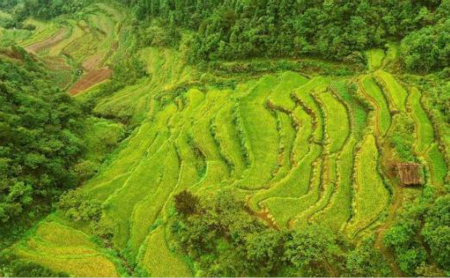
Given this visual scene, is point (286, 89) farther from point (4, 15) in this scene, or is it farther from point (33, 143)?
point (4, 15)

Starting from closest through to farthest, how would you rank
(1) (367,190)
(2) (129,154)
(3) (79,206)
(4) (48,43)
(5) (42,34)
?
(1) (367,190) → (3) (79,206) → (2) (129,154) → (4) (48,43) → (5) (42,34)

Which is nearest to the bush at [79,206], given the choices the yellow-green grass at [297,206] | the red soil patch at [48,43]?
the yellow-green grass at [297,206]

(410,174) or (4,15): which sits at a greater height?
(4,15)

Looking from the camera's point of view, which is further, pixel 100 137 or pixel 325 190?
pixel 100 137

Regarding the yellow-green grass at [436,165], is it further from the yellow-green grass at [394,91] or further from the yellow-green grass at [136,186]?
the yellow-green grass at [136,186]

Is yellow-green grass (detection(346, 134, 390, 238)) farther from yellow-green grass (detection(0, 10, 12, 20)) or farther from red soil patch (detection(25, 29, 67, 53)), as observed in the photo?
yellow-green grass (detection(0, 10, 12, 20))

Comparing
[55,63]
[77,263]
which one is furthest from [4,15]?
[77,263]
